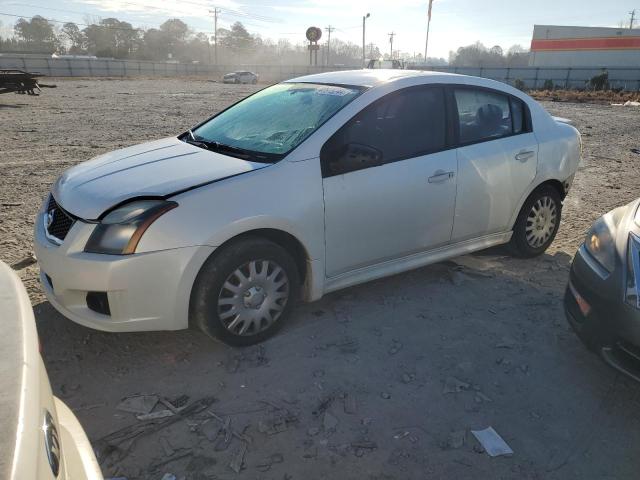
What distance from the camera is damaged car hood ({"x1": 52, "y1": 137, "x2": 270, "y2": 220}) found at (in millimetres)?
2932

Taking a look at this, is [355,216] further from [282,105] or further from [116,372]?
[116,372]

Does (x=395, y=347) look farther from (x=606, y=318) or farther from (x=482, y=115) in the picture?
(x=482, y=115)

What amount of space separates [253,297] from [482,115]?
99.3 inches

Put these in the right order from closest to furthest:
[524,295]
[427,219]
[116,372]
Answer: [116,372]
[427,219]
[524,295]

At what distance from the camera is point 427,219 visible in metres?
3.85

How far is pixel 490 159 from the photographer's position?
414 centimetres

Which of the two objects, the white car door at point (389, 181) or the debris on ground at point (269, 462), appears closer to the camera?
the debris on ground at point (269, 462)

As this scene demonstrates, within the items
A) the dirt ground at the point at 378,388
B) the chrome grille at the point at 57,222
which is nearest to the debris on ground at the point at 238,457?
the dirt ground at the point at 378,388

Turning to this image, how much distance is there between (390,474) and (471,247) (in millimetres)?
2426

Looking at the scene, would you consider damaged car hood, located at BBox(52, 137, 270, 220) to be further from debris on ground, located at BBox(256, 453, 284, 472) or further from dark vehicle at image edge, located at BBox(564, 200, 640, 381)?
dark vehicle at image edge, located at BBox(564, 200, 640, 381)

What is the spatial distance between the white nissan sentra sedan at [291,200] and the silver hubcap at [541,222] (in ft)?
0.13

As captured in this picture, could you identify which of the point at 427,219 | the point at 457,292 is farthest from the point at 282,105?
the point at 457,292

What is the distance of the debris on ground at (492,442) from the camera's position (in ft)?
8.11

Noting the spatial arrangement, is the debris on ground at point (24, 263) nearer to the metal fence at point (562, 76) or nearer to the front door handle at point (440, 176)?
the front door handle at point (440, 176)
